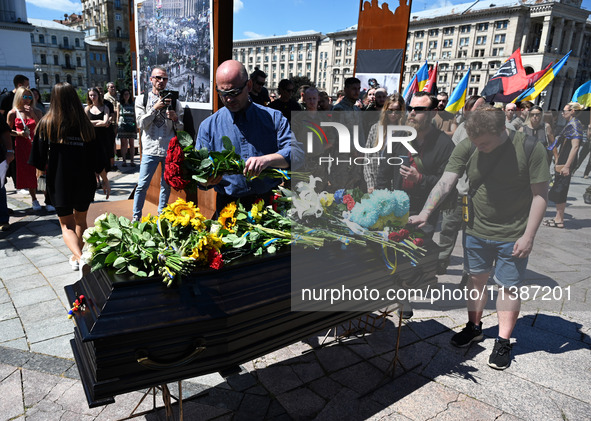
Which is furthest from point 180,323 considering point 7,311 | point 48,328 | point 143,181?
point 143,181

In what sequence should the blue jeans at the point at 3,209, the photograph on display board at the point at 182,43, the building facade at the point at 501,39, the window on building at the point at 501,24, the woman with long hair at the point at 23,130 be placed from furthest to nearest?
the window on building at the point at 501,24
the building facade at the point at 501,39
the woman with long hair at the point at 23,130
the blue jeans at the point at 3,209
the photograph on display board at the point at 182,43

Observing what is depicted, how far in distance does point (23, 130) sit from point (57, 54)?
100584mm

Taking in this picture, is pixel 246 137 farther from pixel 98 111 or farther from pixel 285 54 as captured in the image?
pixel 285 54

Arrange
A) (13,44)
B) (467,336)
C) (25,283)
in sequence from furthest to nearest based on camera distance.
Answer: (13,44), (25,283), (467,336)

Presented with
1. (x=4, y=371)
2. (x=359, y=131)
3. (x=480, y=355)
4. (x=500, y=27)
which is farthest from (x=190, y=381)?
(x=500, y=27)

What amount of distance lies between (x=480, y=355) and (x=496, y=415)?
0.76 meters

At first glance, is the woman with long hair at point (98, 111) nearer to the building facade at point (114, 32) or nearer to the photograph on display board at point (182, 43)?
the photograph on display board at point (182, 43)

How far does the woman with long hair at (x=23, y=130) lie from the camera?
612 cm

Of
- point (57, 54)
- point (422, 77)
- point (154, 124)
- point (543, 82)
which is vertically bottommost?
point (154, 124)

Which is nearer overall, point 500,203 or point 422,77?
point 500,203

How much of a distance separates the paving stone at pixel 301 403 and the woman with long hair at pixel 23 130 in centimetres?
562

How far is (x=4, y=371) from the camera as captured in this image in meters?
2.68

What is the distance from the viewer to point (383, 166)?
4410mm

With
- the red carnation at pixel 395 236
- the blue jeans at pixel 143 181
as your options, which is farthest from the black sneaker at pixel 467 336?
the blue jeans at pixel 143 181
